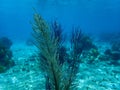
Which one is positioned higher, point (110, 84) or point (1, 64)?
point (1, 64)

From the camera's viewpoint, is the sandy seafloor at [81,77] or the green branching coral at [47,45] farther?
the sandy seafloor at [81,77]

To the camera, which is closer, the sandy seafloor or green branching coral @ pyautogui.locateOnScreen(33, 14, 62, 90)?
green branching coral @ pyautogui.locateOnScreen(33, 14, 62, 90)

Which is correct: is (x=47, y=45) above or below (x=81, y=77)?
below

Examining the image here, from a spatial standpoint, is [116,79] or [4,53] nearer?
[116,79]

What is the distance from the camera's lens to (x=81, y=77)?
11.6 metres

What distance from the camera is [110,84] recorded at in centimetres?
1059

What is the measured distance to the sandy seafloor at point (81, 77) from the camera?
34.1 ft

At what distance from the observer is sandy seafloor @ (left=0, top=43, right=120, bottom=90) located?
10.4 meters

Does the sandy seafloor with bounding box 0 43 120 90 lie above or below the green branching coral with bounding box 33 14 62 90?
above

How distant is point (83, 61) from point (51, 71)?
11.4 meters

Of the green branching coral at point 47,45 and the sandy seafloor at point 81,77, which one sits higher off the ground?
the sandy seafloor at point 81,77

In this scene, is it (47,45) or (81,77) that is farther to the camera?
(81,77)

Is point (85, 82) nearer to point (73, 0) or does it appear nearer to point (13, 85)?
point (13, 85)

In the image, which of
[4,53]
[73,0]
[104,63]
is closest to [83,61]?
[104,63]
